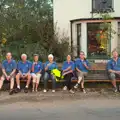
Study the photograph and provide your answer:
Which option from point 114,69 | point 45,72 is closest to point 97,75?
point 114,69

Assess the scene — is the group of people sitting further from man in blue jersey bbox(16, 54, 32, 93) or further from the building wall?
the building wall

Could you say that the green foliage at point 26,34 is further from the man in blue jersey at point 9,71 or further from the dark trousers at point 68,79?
the dark trousers at point 68,79

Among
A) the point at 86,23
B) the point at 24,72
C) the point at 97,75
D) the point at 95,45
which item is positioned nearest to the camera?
the point at 24,72

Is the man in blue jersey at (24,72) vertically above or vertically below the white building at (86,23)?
below

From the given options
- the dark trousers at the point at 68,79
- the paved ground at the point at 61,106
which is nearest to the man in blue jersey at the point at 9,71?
the paved ground at the point at 61,106

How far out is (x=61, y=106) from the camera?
34.8 feet

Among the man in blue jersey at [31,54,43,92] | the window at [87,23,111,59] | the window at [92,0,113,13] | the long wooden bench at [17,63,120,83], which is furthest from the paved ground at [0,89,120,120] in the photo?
the window at [92,0,113,13]

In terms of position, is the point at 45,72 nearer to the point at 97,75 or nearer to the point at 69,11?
the point at 97,75

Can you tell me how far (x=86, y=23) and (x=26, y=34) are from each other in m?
3.84

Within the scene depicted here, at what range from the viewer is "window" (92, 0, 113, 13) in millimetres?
21784

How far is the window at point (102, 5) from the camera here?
21.8 meters

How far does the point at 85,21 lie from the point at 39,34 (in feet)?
8.93

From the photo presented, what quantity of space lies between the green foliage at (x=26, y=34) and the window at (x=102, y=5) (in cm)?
262

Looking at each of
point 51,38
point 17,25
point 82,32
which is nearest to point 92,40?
point 82,32
